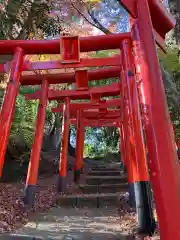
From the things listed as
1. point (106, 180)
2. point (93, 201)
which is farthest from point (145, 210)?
point (106, 180)

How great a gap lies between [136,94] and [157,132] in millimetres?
3181

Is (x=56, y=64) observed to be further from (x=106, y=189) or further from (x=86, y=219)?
(x=106, y=189)

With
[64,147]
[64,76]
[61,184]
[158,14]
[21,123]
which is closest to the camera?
[158,14]

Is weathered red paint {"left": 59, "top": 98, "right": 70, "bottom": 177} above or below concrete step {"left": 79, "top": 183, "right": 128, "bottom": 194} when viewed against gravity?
above

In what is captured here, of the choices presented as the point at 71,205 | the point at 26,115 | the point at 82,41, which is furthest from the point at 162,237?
the point at 26,115

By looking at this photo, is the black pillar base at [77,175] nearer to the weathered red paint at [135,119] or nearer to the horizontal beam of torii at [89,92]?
the horizontal beam of torii at [89,92]

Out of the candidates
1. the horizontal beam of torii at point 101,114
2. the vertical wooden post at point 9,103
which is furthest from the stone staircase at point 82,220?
the horizontal beam of torii at point 101,114

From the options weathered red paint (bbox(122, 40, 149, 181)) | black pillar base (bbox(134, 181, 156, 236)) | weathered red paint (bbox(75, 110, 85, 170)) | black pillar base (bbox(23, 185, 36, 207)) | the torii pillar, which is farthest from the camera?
weathered red paint (bbox(75, 110, 85, 170))

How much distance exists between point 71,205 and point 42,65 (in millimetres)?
4028

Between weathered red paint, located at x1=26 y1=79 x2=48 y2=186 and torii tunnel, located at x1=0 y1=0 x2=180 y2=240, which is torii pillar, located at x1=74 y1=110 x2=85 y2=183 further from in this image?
weathered red paint, located at x1=26 y1=79 x2=48 y2=186

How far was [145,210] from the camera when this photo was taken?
558 cm

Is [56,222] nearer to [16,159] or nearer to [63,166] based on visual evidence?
[63,166]

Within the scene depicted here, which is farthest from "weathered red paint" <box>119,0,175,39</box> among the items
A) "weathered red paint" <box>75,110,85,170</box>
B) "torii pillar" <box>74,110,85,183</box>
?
"weathered red paint" <box>75,110,85,170</box>

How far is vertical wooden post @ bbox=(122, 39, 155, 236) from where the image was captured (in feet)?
18.1
